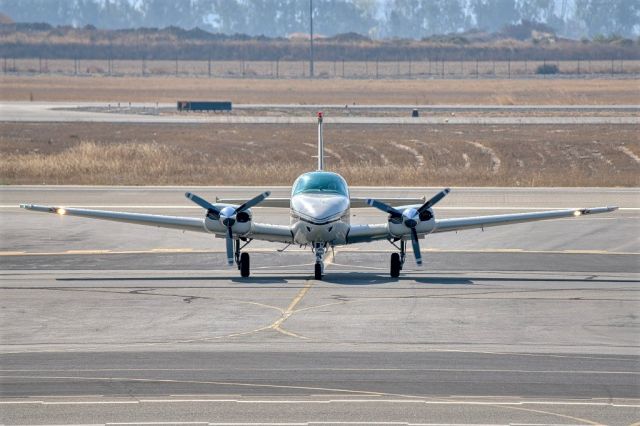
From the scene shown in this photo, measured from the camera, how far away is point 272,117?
356 ft

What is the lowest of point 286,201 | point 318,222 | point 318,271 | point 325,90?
point 318,271

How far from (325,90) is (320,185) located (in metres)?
129

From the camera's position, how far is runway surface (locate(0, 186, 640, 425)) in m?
19.5

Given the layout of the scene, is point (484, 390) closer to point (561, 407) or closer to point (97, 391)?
point (561, 407)

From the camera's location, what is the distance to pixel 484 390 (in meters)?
20.5

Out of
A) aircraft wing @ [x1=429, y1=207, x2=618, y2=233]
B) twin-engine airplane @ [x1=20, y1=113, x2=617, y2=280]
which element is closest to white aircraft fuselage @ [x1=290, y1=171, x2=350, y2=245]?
twin-engine airplane @ [x1=20, y1=113, x2=617, y2=280]

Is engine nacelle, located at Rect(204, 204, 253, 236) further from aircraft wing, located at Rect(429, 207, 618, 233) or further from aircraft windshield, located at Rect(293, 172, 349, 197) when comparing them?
aircraft wing, located at Rect(429, 207, 618, 233)

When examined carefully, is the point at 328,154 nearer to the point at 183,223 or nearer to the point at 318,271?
the point at 183,223

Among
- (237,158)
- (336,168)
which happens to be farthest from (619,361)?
(237,158)

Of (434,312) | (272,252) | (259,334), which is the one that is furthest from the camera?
(272,252)

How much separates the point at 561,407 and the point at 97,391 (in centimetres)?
822

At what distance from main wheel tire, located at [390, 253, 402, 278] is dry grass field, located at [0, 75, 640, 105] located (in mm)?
101354

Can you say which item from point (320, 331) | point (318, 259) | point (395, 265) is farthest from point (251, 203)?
point (320, 331)

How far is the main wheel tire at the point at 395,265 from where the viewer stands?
3497 centimetres
